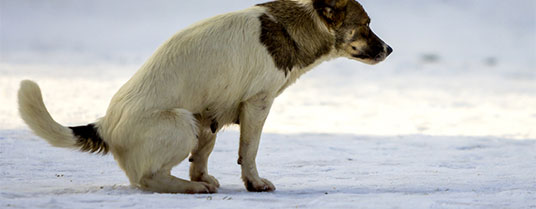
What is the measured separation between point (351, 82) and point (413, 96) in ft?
7.51

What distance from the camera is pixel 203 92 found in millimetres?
5004

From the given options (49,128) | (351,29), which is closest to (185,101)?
(49,128)

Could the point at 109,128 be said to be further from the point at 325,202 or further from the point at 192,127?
the point at 325,202

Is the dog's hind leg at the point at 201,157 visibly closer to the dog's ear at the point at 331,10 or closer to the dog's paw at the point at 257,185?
the dog's paw at the point at 257,185

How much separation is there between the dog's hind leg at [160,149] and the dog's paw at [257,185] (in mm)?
417

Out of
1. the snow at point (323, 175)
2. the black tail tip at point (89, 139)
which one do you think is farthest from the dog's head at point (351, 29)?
the black tail tip at point (89, 139)

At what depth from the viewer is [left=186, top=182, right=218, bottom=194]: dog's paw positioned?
4945 mm

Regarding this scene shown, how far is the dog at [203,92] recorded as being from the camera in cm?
482

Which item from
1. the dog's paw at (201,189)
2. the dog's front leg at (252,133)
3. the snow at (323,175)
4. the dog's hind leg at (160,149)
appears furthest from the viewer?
the dog's front leg at (252,133)

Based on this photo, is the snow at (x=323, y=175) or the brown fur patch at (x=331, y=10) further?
the brown fur patch at (x=331, y=10)

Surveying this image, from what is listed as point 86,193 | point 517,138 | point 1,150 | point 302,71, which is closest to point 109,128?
point 86,193

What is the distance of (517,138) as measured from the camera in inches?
339

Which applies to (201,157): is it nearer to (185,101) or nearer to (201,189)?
(201,189)

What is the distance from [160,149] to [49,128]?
729 millimetres
